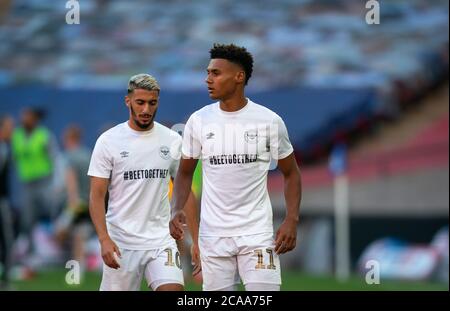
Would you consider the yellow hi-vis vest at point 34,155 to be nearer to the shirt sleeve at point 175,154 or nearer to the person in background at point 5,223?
the person in background at point 5,223

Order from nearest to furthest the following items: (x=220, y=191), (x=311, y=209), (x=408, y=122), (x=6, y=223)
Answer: (x=220, y=191)
(x=6, y=223)
(x=311, y=209)
(x=408, y=122)

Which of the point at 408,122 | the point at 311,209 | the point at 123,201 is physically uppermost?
the point at 408,122

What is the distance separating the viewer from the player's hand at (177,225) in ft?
25.7

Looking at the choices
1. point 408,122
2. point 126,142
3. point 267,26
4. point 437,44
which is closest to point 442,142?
point 408,122

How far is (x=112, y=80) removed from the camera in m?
22.7

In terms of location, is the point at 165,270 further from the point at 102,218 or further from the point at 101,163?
the point at 101,163

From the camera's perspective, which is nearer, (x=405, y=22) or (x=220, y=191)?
(x=220, y=191)

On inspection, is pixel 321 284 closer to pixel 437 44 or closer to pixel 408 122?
pixel 408 122

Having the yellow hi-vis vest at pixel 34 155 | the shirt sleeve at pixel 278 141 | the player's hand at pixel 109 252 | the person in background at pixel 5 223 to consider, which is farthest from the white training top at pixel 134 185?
the yellow hi-vis vest at pixel 34 155

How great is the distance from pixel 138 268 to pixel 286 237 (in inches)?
46.8

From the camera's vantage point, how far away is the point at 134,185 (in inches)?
323

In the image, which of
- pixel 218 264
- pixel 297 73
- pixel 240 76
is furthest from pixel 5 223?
pixel 297 73

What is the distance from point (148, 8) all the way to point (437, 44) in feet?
19.8

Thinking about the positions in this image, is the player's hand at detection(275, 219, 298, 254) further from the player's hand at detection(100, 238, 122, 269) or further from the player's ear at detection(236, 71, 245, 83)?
the player's hand at detection(100, 238, 122, 269)
